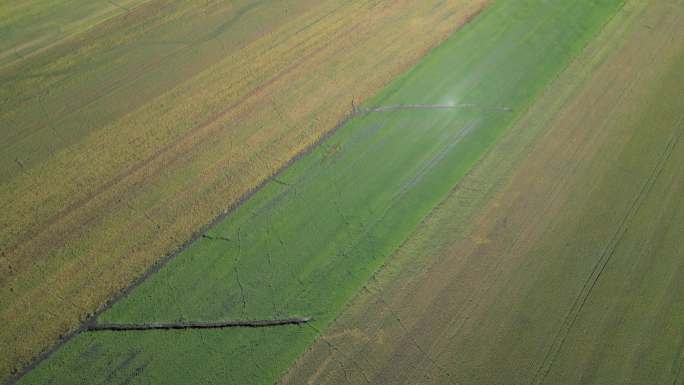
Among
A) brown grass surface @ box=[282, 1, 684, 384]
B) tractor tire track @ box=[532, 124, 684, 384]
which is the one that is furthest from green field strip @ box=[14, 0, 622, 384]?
tractor tire track @ box=[532, 124, 684, 384]

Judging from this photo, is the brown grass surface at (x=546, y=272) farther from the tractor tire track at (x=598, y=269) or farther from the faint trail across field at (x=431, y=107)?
the faint trail across field at (x=431, y=107)

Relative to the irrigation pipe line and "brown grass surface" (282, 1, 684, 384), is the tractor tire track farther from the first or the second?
the irrigation pipe line

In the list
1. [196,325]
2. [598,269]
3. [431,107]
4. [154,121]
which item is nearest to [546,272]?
[598,269]

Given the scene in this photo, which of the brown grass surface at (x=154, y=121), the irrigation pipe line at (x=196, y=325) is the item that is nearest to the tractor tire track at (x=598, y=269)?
the irrigation pipe line at (x=196, y=325)

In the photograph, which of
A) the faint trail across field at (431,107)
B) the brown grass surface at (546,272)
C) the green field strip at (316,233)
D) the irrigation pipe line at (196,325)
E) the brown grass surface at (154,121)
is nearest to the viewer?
the brown grass surface at (546,272)

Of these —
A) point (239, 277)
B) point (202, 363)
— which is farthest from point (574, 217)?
point (202, 363)

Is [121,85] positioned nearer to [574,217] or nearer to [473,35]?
[473,35]
